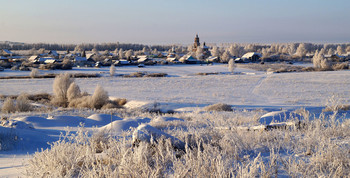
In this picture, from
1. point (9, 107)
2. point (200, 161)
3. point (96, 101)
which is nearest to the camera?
point (200, 161)

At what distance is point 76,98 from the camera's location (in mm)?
27703

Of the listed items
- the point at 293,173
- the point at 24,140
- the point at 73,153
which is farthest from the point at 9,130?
the point at 293,173

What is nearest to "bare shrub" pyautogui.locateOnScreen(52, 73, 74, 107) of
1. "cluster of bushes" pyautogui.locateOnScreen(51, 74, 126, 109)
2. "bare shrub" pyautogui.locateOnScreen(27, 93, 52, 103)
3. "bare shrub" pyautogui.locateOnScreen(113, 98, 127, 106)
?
"cluster of bushes" pyautogui.locateOnScreen(51, 74, 126, 109)

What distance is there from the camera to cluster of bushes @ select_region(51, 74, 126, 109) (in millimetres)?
25406

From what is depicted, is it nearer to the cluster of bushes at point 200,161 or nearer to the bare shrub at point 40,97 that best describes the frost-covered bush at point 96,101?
the bare shrub at point 40,97

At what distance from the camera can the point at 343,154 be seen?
148 inches

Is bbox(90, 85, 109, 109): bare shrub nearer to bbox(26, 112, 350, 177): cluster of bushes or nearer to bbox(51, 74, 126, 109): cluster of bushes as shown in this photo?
bbox(51, 74, 126, 109): cluster of bushes

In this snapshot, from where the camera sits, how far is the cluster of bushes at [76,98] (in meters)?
25.4

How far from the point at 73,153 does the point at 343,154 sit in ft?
11.9

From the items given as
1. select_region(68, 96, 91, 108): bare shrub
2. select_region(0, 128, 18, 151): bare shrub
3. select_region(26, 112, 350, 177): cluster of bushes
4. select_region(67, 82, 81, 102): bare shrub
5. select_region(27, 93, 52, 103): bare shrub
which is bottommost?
select_region(27, 93, 52, 103): bare shrub

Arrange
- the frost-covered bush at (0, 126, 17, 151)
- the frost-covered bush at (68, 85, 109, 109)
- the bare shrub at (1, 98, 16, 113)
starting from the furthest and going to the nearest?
the frost-covered bush at (68, 85, 109, 109) < the bare shrub at (1, 98, 16, 113) < the frost-covered bush at (0, 126, 17, 151)

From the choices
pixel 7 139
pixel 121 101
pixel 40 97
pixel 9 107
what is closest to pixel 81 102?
pixel 121 101

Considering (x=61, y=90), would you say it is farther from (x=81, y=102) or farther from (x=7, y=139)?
(x=7, y=139)

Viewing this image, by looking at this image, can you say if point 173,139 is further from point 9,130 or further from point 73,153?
point 9,130
